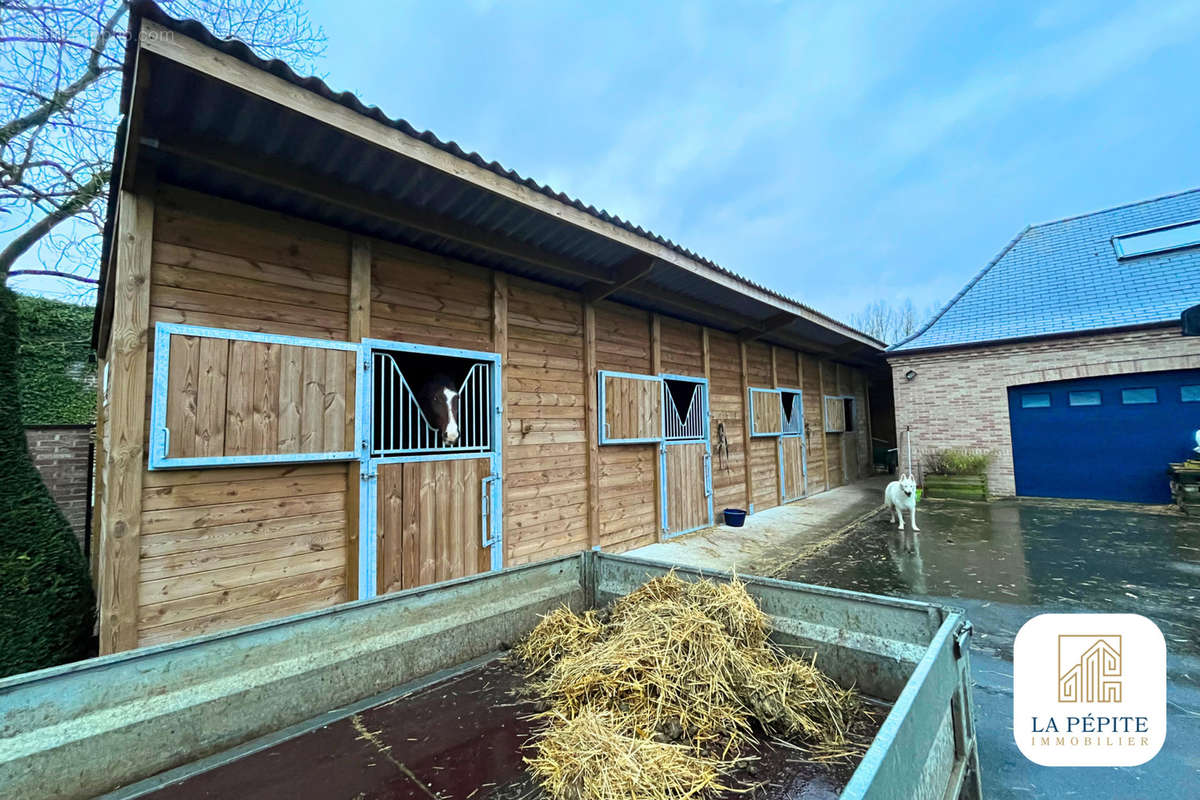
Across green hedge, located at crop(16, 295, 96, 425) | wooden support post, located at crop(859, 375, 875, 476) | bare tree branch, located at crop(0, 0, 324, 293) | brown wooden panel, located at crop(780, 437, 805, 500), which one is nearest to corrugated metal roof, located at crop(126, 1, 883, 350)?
brown wooden panel, located at crop(780, 437, 805, 500)

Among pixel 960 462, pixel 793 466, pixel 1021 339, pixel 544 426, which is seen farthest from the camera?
pixel 960 462

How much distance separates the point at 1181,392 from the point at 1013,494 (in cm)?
249

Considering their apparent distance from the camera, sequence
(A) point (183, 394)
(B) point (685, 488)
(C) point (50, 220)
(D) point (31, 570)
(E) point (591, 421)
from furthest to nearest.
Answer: (C) point (50, 220)
(B) point (685, 488)
(E) point (591, 421)
(A) point (183, 394)
(D) point (31, 570)

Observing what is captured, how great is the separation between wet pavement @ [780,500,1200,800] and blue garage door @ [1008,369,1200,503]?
32.1 inches

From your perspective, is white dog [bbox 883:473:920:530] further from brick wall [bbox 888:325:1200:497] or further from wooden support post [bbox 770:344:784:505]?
brick wall [bbox 888:325:1200:497]

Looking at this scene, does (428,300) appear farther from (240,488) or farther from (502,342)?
(240,488)

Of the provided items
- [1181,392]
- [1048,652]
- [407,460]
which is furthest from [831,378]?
[407,460]

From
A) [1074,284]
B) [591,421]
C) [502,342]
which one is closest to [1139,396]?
[1074,284]

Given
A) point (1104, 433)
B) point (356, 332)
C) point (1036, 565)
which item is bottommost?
point (1036, 565)

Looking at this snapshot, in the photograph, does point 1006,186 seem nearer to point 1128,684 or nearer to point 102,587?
point 1128,684

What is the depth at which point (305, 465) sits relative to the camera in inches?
107

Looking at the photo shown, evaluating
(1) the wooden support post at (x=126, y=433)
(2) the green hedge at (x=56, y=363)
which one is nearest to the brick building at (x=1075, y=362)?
(1) the wooden support post at (x=126, y=433)

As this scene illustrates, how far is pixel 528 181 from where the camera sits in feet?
9.71

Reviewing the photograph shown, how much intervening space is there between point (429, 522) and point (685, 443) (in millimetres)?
3195
